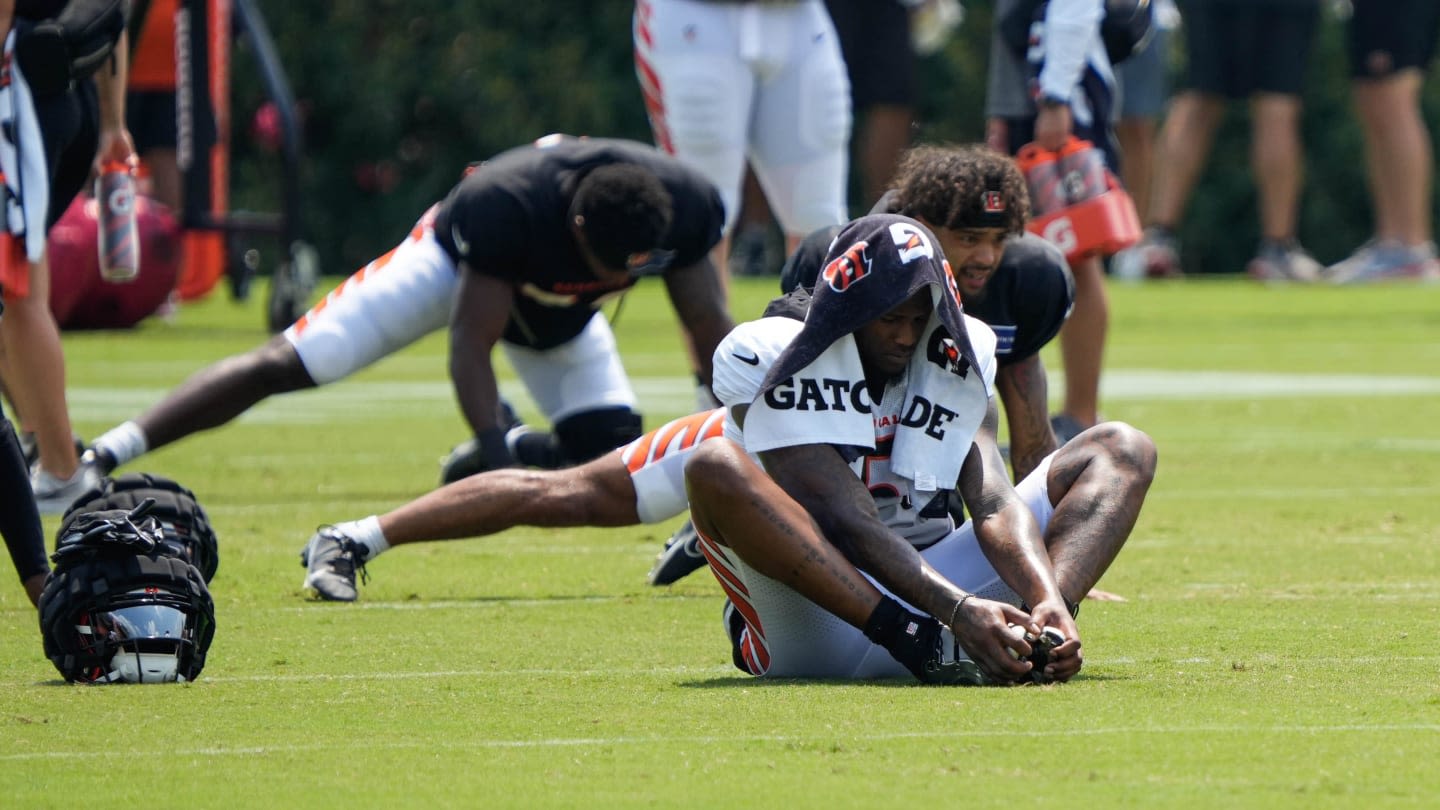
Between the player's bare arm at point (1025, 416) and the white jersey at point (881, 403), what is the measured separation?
1.20 meters

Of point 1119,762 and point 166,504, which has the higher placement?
point 1119,762

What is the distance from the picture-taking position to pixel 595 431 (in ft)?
28.1

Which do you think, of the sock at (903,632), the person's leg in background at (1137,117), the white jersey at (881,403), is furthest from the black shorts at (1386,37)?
the sock at (903,632)

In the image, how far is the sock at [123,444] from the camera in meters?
7.80

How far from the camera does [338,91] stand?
3011cm

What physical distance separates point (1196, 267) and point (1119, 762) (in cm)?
2734

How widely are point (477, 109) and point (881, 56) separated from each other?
16.7 meters

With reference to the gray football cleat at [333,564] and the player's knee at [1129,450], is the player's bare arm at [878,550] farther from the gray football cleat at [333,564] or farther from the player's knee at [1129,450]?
the gray football cleat at [333,564]

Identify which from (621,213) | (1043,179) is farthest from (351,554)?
(1043,179)

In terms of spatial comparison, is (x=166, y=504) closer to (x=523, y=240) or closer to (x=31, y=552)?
(x=31, y=552)

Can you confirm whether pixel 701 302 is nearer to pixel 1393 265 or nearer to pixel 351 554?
pixel 351 554

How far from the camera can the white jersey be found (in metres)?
5.16

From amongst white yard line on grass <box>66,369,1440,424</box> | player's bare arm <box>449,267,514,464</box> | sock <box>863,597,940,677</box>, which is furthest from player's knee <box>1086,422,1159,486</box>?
white yard line on grass <box>66,369,1440,424</box>

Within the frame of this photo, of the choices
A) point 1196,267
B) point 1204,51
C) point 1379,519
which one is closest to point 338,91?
point 1196,267
